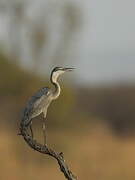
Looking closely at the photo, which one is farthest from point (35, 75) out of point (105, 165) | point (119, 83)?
point (119, 83)

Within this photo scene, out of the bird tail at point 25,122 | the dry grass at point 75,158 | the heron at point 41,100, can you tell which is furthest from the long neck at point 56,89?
the dry grass at point 75,158

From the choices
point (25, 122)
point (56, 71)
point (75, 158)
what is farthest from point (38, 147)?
point (75, 158)

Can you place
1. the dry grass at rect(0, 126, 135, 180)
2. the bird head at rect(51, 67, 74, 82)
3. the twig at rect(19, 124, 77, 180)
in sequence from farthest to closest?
the dry grass at rect(0, 126, 135, 180) < the bird head at rect(51, 67, 74, 82) < the twig at rect(19, 124, 77, 180)

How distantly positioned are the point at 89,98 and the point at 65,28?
20970mm

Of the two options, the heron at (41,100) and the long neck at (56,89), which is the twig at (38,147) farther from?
the long neck at (56,89)

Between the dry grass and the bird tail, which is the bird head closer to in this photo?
the bird tail

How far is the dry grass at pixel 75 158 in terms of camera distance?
1681 centimetres

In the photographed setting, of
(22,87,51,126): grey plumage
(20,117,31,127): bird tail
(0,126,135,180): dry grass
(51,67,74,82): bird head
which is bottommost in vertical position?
(20,117,31,127): bird tail

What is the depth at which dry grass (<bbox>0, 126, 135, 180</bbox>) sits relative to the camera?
55.1 ft

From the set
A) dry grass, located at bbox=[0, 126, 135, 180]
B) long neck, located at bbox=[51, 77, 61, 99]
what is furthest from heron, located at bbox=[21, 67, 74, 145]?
dry grass, located at bbox=[0, 126, 135, 180]

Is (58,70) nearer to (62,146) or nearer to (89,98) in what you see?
(62,146)

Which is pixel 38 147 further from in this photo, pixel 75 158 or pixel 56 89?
pixel 75 158

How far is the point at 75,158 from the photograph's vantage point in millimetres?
20500

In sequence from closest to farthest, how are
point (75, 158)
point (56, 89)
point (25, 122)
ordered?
point (25, 122)
point (56, 89)
point (75, 158)
